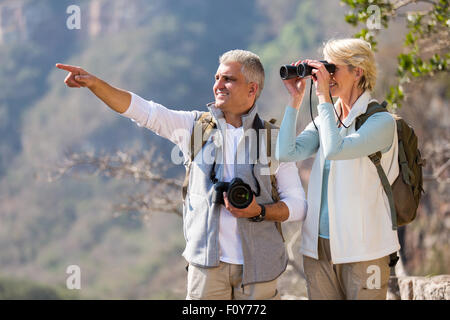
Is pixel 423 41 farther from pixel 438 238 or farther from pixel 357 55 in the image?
pixel 438 238

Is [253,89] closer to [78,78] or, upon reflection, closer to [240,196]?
[240,196]

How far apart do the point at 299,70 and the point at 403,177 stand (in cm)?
61

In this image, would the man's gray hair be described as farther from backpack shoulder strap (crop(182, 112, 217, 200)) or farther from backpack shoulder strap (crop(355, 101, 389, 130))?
backpack shoulder strap (crop(355, 101, 389, 130))

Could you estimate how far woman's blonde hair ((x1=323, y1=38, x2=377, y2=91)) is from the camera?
8.78ft

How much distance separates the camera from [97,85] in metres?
2.51

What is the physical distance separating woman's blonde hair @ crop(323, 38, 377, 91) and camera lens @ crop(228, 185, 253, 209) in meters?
0.66

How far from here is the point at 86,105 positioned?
3244 cm

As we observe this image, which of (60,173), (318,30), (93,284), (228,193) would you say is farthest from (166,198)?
(318,30)

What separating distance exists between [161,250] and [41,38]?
1387cm

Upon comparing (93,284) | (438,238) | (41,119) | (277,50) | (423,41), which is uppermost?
(277,50)

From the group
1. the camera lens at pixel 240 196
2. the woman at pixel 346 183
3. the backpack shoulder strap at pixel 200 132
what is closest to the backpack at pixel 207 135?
the backpack shoulder strap at pixel 200 132

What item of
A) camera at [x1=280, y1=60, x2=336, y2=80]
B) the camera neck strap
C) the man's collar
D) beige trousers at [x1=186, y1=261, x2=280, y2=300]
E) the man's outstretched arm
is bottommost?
beige trousers at [x1=186, y1=261, x2=280, y2=300]
